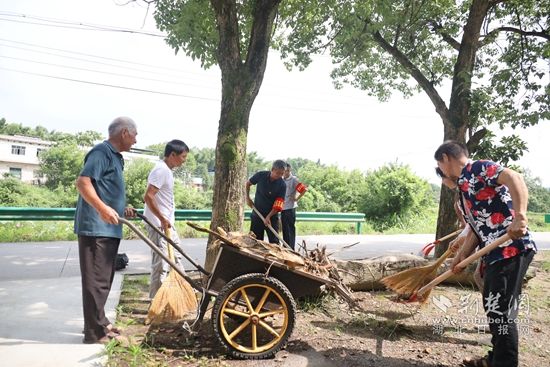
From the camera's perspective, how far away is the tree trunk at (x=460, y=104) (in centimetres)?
730

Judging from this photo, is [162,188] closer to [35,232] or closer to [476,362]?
[476,362]

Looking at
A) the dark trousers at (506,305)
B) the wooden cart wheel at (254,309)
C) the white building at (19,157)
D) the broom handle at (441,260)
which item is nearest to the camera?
the dark trousers at (506,305)

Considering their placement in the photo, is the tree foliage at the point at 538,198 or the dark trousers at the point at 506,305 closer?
the dark trousers at the point at 506,305

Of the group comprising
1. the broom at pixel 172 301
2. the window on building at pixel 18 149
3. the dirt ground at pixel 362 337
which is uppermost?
the window on building at pixel 18 149

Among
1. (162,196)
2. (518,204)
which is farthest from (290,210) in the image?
(518,204)

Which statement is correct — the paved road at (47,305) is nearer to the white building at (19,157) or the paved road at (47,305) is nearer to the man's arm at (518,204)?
the man's arm at (518,204)

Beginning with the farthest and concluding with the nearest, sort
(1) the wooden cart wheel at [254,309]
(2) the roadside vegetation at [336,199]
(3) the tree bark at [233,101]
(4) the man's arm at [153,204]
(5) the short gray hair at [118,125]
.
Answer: (2) the roadside vegetation at [336,199]
(3) the tree bark at [233,101]
(4) the man's arm at [153,204]
(5) the short gray hair at [118,125]
(1) the wooden cart wheel at [254,309]

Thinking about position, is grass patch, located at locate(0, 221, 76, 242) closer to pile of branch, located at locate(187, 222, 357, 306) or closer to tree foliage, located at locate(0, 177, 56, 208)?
pile of branch, located at locate(187, 222, 357, 306)

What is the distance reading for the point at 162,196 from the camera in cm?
442

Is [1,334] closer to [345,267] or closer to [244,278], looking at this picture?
[244,278]

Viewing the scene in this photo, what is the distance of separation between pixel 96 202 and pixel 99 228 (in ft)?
1.13

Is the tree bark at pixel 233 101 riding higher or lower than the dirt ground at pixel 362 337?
higher

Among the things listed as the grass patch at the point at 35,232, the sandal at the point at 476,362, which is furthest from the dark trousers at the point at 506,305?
the grass patch at the point at 35,232

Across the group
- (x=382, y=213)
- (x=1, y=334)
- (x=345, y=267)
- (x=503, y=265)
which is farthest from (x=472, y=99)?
(x=382, y=213)
